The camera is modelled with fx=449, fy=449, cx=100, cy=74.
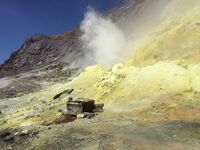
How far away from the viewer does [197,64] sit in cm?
3675

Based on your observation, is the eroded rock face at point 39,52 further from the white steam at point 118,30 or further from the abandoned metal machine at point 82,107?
the abandoned metal machine at point 82,107

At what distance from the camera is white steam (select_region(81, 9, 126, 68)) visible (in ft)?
207

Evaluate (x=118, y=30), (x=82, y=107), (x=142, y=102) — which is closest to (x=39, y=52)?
(x=118, y=30)

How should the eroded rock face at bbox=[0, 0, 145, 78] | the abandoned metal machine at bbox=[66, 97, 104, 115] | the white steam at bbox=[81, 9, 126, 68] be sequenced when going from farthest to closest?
the eroded rock face at bbox=[0, 0, 145, 78]
the white steam at bbox=[81, 9, 126, 68]
the abandoned metal machine at bbox=[66, 97, 104, 115]

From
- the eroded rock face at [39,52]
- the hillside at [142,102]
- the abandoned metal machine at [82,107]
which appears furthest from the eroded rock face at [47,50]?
the abandoned metal machine at [82,107]

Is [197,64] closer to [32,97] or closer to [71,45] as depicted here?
[32,97]

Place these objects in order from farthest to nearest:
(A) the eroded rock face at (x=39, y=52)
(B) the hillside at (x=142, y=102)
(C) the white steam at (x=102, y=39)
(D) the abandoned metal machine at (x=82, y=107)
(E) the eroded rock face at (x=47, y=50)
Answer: (A) the eroded rock face at (x=39, y=52) < (E) the eroded rock face at (x=47, y=50) < (C) the white steam at (x=102, y=39) < (D) the abandoned metal machine at (x=82, y=107) < (B) the hillside at (x=142, y=102)

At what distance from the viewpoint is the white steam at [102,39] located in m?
63.1

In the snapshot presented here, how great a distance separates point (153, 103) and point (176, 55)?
30.0ft

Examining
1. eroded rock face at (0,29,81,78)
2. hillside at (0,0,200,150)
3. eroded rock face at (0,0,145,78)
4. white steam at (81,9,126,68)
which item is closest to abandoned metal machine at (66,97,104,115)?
hillside at (0,0,200,150)

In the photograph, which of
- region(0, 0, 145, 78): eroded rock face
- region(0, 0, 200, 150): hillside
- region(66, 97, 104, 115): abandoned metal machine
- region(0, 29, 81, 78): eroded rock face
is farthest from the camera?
region(0, 29, 81, 78): eroded rock face

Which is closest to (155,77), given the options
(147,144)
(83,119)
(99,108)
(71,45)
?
(99,108)

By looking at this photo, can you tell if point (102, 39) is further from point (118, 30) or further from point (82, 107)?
point (82, 107)

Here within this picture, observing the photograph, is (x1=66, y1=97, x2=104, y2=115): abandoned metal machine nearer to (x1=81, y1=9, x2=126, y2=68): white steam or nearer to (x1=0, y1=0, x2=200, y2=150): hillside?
(x1=0, y1=0, x2=200, y2=150): hillside
